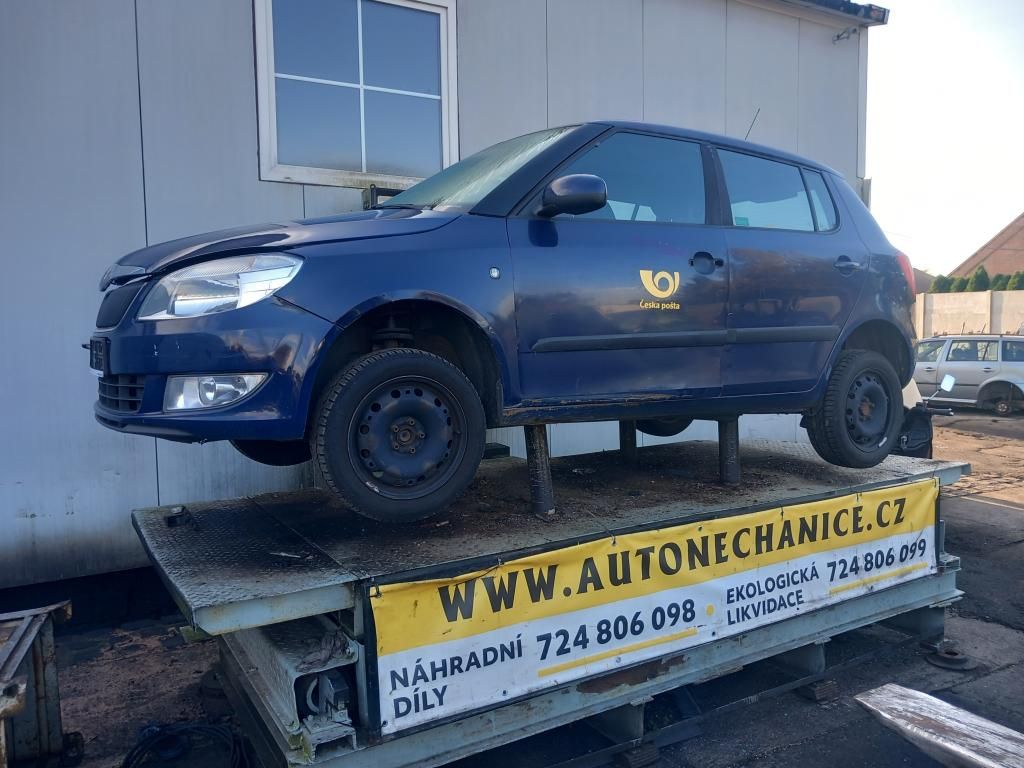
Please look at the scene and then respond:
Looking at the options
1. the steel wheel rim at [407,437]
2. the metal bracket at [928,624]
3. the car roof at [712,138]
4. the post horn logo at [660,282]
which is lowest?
the metal bracket at [928,624]

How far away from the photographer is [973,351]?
14.5 metres

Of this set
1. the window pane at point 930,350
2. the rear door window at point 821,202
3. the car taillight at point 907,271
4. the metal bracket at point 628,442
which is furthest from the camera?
the window pane at point 930,350

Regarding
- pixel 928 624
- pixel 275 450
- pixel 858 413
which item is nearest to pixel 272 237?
pixel 275 450

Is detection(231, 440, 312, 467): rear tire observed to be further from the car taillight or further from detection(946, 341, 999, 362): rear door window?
detection(946, 341, 999, 362): rear door window

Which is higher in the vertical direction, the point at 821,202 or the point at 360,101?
the point at 360,101

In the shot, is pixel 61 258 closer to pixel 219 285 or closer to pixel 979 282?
pixel 219 285

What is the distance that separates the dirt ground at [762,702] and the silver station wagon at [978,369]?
33.9ft

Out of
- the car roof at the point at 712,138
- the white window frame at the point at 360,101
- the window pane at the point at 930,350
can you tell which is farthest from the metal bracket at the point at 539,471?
the window pane at the point at 930,350

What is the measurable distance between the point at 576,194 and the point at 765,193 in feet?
4.67

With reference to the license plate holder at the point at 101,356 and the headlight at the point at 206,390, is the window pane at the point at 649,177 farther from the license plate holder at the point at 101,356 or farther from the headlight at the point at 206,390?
the license plate holder at the point at 101,356

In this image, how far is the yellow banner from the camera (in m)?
2.36

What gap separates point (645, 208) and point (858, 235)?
4.50 feet

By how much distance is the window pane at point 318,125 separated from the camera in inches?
195

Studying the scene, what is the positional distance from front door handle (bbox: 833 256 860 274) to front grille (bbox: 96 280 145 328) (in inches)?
121
